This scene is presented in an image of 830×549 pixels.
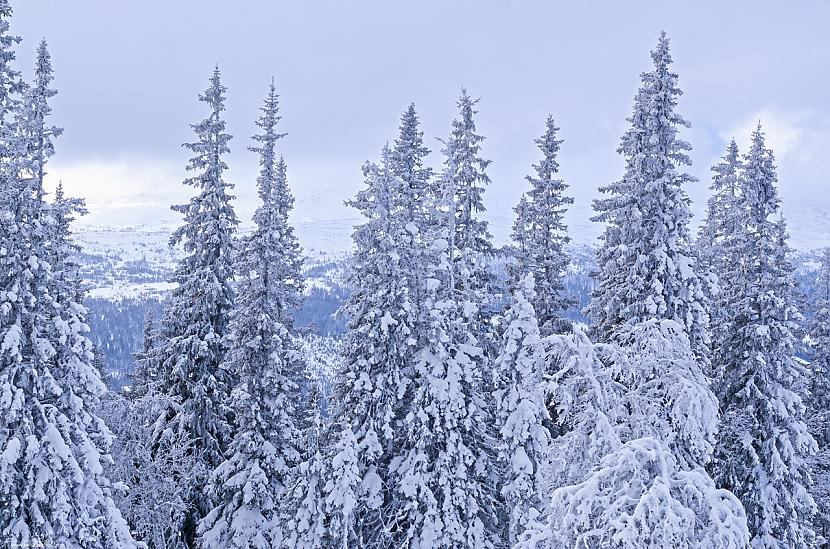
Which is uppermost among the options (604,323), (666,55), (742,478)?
(666,55)

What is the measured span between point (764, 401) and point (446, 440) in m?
12.0

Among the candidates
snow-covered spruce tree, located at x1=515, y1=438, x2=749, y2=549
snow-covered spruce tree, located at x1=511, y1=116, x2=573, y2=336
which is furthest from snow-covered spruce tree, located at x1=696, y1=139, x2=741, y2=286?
snow-covered spruce tree, located at x1=515, y1=438, x2=749, y2=549

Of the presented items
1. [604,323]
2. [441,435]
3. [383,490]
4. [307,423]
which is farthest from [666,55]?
[307,423]

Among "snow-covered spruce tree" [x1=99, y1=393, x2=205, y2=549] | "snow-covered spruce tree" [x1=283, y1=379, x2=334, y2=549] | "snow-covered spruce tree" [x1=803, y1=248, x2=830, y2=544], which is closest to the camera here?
"snow-covered spruce tree" [x1=283, y1=379, x2=334, y2=549]

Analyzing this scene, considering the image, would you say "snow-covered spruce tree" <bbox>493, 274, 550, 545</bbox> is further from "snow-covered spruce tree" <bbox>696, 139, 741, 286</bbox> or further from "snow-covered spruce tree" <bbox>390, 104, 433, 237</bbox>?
"snow-covered spruce tree" <bbox>696, 139, 741, 286</bbox>

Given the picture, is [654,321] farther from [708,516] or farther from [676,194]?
[676,194]

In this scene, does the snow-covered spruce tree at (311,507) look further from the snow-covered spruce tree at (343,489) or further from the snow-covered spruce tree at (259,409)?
the snow-covered spruce tree at (259,409)

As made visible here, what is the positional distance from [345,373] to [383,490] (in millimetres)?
3638

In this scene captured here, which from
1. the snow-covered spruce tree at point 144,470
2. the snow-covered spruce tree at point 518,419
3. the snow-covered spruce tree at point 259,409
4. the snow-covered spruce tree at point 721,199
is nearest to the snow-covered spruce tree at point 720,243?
the snow-covered spruce tree at point 721,199

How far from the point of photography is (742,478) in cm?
2328

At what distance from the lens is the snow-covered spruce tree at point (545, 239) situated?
2612 cm

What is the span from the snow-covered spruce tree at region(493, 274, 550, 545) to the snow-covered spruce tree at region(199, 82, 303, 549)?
7867 mm

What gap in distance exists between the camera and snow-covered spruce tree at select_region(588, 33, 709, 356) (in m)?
20.5

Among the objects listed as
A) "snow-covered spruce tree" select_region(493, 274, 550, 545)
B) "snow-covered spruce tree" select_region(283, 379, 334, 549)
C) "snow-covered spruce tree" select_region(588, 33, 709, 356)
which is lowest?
"snow-covered spruce tree" select_region(283, 379, 334, 549)
